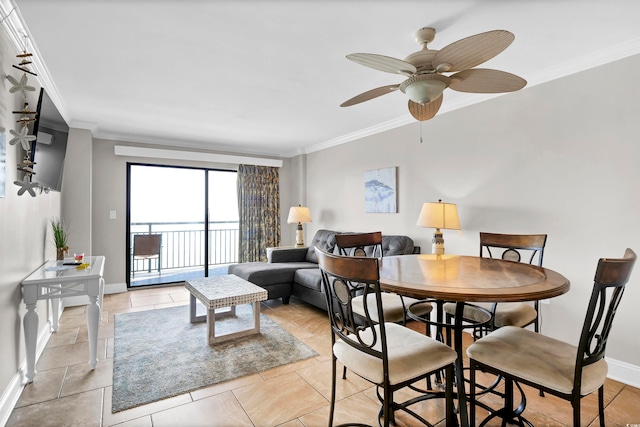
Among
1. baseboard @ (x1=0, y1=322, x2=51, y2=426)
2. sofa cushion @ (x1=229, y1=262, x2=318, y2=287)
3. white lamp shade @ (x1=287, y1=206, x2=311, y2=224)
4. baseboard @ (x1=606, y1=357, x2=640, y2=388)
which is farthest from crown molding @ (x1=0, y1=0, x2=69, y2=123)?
baseboard @ (x1=606, y1=357, x2=640, y2=388)

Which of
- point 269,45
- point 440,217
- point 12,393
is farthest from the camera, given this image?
point 440,217

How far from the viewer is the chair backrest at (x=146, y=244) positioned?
213 inches

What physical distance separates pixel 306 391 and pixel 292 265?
2.45 m

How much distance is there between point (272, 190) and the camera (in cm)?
627

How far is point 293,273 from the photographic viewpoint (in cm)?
438

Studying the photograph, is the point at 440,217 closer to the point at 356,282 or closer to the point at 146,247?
the point at 356,282

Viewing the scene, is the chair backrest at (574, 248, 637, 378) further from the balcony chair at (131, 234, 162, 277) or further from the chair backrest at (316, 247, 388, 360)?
the balcony chair at (131, 234, 162, 277)

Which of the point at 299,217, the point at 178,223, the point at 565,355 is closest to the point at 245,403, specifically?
the point at 565,355

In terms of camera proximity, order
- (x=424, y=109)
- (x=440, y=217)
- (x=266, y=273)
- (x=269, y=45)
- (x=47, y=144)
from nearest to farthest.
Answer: (x=424, y=109) < (x=269, y=45) < (x=47, y=144) < (x=440, y=217) < (x=266, y=273)

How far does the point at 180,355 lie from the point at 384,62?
2744 millimetres

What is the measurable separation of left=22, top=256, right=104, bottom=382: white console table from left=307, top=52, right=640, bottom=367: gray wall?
328 centimetres

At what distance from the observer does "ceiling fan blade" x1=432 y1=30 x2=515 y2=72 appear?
4.66 feet

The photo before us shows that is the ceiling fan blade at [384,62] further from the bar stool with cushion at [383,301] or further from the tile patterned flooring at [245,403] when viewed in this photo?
the tile patterned flooring at [245,403]

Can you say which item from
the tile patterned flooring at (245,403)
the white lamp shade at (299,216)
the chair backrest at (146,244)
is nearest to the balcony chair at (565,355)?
the tile patterned flooring at (245,403)
